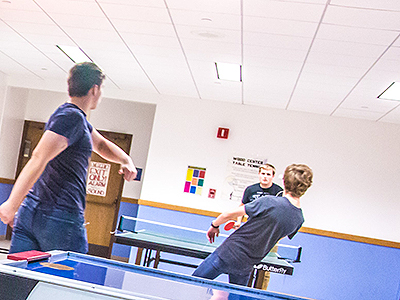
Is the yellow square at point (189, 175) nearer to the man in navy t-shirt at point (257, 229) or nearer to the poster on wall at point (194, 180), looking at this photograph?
the poster on wall at point (194, 180)

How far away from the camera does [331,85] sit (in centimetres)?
595

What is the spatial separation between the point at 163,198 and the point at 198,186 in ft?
1.95

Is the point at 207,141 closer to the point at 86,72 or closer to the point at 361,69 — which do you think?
the point at 361,69

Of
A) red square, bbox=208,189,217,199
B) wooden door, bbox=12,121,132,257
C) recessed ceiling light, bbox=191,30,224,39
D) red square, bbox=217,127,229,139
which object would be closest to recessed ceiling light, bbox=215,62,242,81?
recessed ceiling light, bbox=191,30,224,39

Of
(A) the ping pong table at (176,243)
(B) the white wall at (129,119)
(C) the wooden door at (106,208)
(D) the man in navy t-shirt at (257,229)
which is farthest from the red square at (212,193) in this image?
(D) the man in navy t-shirt at (257,229)

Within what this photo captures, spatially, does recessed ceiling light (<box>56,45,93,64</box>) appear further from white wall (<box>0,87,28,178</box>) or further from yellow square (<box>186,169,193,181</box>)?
white wall (<box>0,87,28,178</box>)

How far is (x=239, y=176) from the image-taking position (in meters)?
7.76

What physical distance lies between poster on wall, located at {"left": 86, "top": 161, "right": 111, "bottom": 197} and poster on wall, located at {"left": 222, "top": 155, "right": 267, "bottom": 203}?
8.06 ft

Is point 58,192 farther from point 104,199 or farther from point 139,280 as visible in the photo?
point 104,199

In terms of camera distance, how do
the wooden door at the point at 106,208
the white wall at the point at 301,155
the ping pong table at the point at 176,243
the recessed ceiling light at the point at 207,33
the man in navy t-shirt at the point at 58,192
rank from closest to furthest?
1. the man in navy t-shirt at the point at 58,192
2. the ping pong table at the point at 176,243
3. the recessed ceiling light at the point at 207,33
4. the white wall at the point at 301,155
5. the wooden door at the point at 106,208

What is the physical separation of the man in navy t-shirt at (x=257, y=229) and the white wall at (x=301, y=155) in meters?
4.50

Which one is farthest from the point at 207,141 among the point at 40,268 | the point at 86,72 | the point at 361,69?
the point at 40,268

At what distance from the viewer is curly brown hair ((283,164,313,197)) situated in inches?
127

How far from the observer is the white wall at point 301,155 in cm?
759
